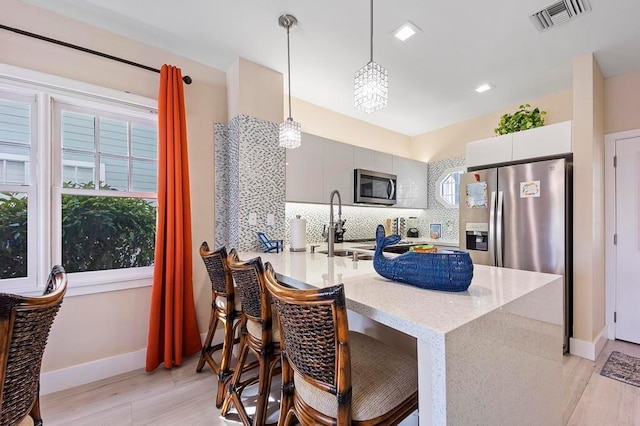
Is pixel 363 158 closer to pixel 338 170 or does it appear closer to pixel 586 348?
pixel 338 170

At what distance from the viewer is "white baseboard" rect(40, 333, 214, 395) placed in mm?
1978

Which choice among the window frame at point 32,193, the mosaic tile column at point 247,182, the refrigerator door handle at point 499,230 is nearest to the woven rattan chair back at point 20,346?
the window frame at point 32,193

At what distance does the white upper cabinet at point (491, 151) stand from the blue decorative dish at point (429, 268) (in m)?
2.53

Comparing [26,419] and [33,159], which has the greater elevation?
[33,159]

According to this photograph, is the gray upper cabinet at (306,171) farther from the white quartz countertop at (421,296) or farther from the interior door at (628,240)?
the interior door at (628,240)

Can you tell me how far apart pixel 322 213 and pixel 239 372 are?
227cm

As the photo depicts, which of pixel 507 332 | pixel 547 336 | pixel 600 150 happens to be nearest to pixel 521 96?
pixel 600 150

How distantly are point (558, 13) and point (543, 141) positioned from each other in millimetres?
1193

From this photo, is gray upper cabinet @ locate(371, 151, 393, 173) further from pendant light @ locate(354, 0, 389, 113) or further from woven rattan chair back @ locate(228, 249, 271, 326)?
woven rattan chair back @ locate(228, 249, 271, 326)

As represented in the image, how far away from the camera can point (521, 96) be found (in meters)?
3.33

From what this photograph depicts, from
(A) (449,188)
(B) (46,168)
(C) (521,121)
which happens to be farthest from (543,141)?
(B) (46,168)

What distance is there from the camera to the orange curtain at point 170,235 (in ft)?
7.45

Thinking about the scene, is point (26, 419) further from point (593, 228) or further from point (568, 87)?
point (568, 87)

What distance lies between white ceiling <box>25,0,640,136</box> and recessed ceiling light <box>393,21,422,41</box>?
0.13ft
